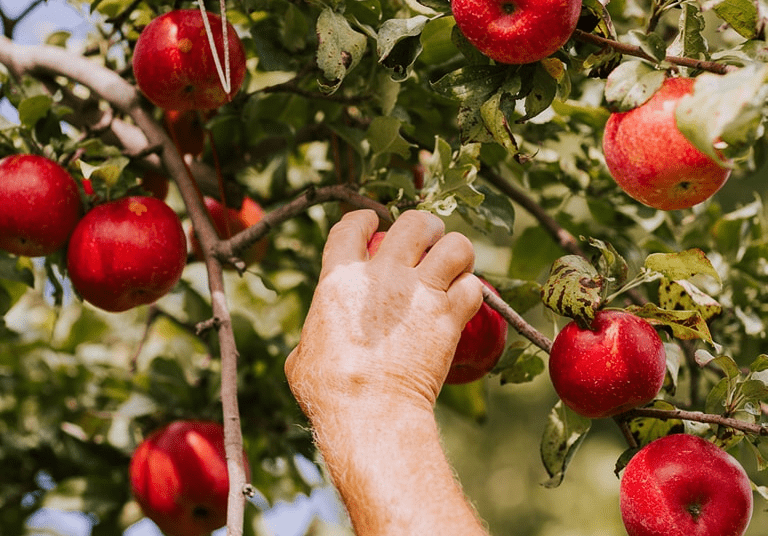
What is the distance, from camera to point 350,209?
5.45ft

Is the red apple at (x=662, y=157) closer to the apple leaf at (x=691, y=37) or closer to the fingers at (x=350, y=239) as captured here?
the apple leaf at (x=691, y=37)

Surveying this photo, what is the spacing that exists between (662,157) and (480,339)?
390mm

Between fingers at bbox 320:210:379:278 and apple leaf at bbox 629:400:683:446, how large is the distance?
43 centimetres

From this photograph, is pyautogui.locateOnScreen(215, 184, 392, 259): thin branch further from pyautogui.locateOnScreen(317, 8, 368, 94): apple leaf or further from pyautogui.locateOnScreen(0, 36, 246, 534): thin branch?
pyautogui.locateOnScreen(317, 8, 368, 94): apple leaf

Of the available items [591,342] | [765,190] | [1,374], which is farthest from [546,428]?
[765,190]

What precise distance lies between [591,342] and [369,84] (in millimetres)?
573

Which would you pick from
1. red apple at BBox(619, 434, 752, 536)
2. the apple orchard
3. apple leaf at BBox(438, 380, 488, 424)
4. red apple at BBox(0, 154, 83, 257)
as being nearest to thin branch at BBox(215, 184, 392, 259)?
the apple orchard

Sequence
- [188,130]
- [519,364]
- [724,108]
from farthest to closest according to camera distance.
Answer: [188,130] < [519,364] < [724,108]

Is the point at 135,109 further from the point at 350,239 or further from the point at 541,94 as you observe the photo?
the point at 541,94

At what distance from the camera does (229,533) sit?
0.99 metres

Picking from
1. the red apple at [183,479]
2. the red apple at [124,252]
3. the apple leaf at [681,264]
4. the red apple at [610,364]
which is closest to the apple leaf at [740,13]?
the apple leaf at [681,264]

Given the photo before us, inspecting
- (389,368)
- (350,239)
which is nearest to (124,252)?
(350,239)

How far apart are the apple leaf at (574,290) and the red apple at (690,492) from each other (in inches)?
7.4

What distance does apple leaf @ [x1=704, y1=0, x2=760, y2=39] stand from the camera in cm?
97
